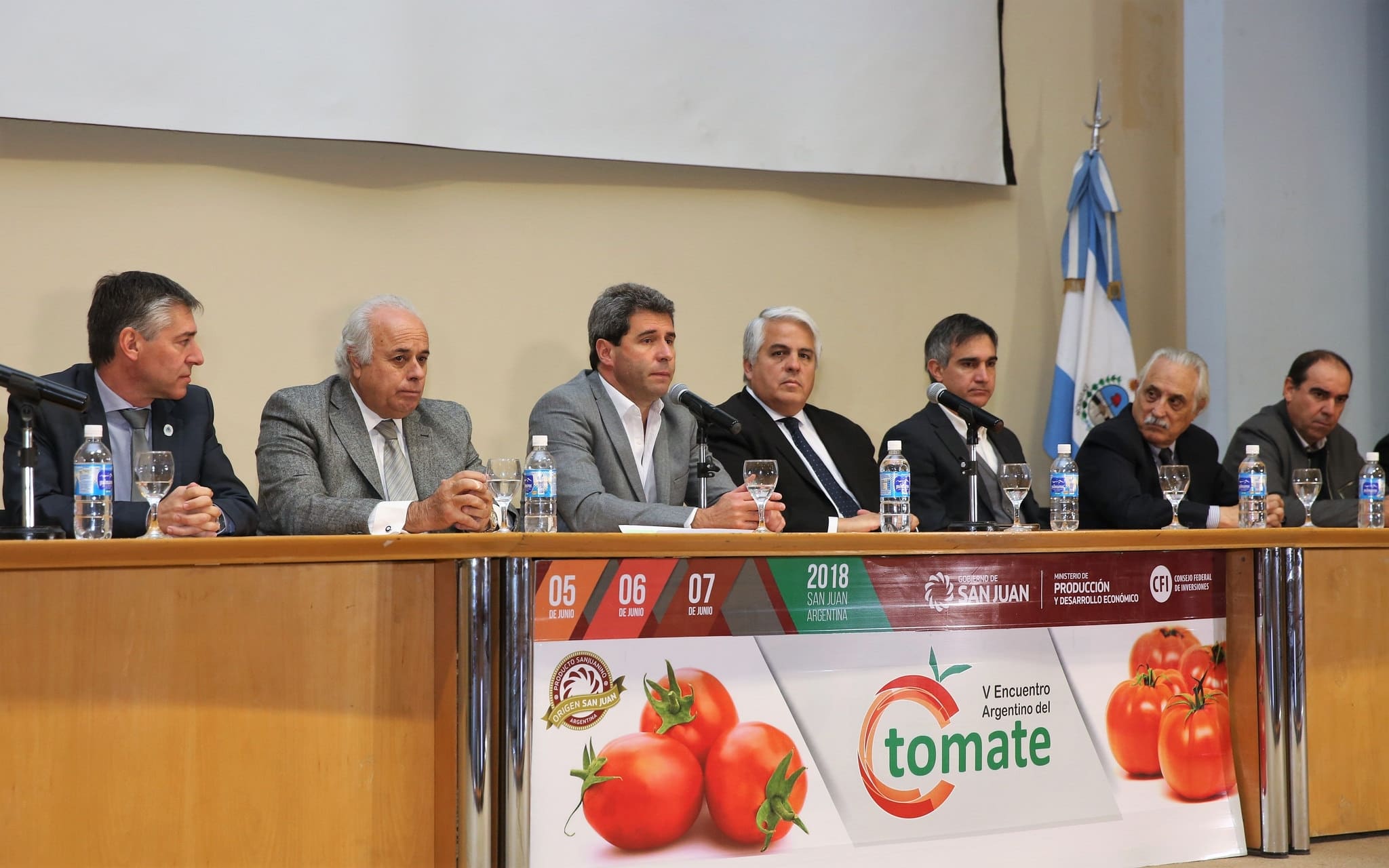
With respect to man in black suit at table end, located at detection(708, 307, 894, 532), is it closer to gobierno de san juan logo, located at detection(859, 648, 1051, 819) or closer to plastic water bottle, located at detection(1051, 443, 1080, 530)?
plastic water bottle, located at detection(1051, 443, 1080, 530)

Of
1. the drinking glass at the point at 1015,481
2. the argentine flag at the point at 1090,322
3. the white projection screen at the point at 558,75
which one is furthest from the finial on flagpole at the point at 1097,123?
the drinking glass at the point at 1015,481

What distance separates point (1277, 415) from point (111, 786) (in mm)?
3657

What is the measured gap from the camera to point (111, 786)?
1939 mm

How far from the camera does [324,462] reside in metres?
2.86

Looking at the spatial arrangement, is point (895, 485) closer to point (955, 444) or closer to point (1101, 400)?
point (955, 444)

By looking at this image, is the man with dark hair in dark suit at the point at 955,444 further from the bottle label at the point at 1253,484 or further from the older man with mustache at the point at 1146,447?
the bottle label at the point at 1253,484

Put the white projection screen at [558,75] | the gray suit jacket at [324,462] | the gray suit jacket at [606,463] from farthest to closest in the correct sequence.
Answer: the white projection screen at [558,75], the gray suit jacket at [606,463], the gray suit jacket at [324,462]

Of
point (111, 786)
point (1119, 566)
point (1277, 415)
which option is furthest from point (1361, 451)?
point (111, 786)

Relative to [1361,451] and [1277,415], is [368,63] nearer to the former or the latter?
[1277,415]

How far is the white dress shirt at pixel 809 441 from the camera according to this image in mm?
3539

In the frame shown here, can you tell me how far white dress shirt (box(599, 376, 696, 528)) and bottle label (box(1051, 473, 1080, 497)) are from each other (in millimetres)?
1014

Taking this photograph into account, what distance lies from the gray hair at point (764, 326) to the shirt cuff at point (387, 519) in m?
1.30

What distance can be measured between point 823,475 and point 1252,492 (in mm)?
1133

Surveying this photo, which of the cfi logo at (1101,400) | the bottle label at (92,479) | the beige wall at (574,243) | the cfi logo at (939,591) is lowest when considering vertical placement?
the cfi logo at (939,591)
